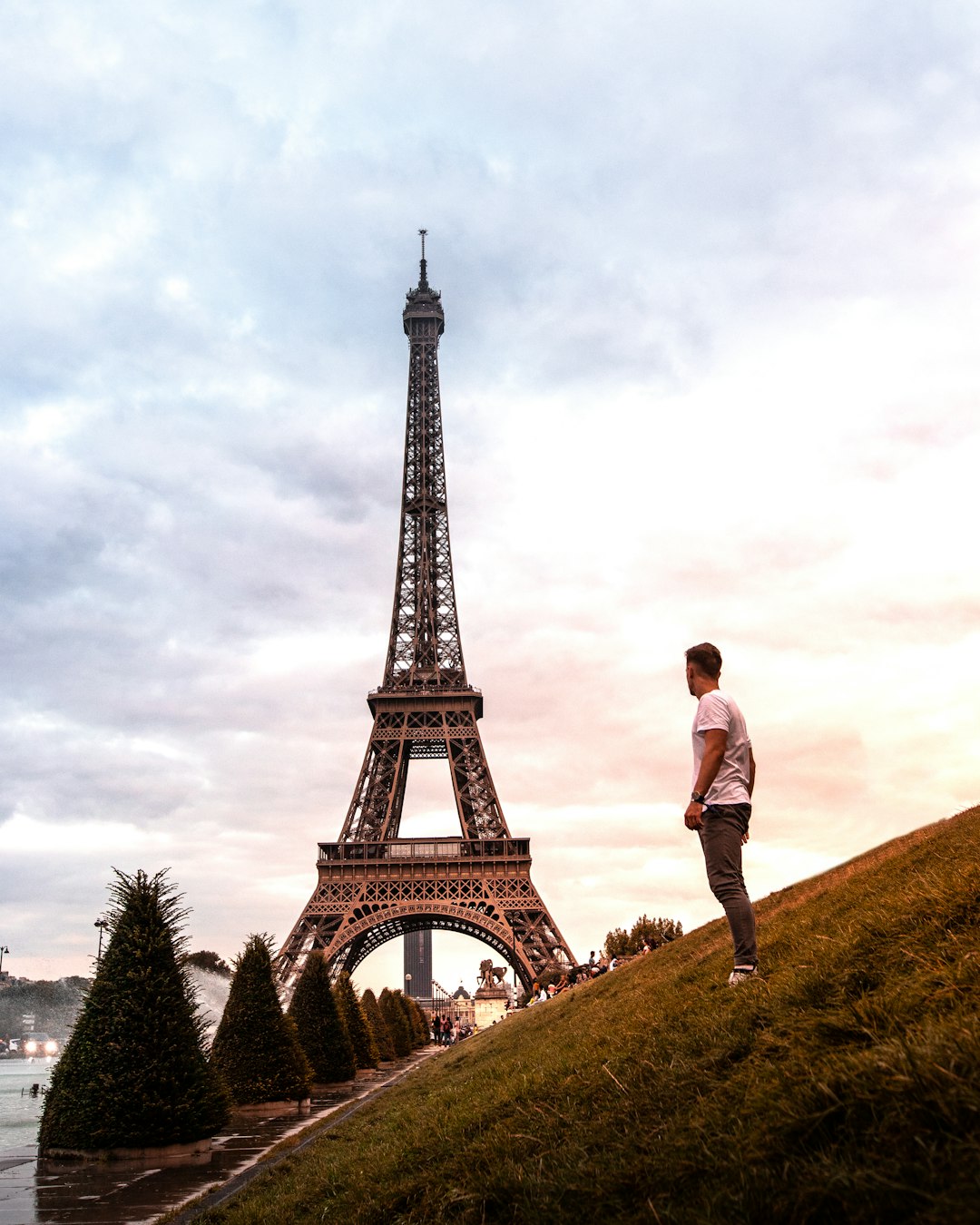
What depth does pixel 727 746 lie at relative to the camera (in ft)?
25.5

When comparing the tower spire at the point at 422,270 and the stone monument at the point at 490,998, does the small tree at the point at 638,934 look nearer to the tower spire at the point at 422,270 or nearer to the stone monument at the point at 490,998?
the stone monument at the point at 490,998

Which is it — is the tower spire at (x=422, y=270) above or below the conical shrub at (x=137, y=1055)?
above

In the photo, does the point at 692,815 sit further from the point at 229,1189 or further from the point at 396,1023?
the point at 396,1023

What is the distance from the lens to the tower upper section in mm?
71312

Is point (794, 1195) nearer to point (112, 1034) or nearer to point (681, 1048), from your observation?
point (681, 1048)

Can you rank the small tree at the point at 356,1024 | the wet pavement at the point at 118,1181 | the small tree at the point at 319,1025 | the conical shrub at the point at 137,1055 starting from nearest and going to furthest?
the wet pavement at the point at 118,1181 → the conical shrub at the point at 137,1055 → the small tree at the point at 319,1025 → the small tree at the point at 356,1024

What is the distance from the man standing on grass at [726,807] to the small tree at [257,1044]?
15.7 m

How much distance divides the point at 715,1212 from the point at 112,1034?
41.1ft

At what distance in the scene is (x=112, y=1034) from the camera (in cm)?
1377

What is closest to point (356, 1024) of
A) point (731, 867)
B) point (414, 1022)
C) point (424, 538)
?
point (731, 867)

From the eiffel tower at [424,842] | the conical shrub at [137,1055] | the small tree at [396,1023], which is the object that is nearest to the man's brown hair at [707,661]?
the conical shrub at [137,1055]

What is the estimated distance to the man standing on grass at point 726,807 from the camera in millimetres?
7484

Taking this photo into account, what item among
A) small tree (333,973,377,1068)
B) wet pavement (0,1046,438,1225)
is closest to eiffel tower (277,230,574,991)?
small tree (333,973,377,1068)

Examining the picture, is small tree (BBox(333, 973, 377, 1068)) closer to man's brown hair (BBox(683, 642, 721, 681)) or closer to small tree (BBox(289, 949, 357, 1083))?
small tree (BBox(289, 949, 357, 1083))
